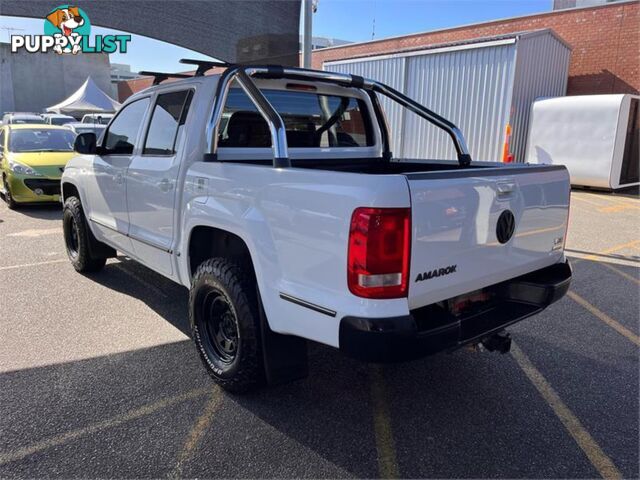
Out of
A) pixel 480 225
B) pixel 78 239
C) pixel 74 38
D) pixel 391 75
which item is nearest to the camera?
pixel 480 225

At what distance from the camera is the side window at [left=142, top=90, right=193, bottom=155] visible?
3.71 meters

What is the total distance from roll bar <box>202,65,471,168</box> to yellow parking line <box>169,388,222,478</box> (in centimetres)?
153

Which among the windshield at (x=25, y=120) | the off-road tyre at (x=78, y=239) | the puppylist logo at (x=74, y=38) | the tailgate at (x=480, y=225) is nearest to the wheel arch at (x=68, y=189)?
the off-road tyre at (x=78, y=239)

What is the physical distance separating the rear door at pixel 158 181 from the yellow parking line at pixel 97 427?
3.37ft

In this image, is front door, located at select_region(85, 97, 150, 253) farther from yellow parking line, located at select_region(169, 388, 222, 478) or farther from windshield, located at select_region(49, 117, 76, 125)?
windshield, located at select_region(49, 117, 76, 125)

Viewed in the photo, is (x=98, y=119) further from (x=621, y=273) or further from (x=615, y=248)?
(x=621, y=273)

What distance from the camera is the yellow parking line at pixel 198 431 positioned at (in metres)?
2.57

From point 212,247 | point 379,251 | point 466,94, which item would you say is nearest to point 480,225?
point 379,251

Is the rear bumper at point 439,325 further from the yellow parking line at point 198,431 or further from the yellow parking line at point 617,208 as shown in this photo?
the yellow parking line at point 617,208

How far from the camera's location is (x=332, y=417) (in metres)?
3.00

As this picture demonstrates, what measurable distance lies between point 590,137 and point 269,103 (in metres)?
11.3

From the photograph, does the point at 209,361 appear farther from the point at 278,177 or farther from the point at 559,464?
the point at 559,464

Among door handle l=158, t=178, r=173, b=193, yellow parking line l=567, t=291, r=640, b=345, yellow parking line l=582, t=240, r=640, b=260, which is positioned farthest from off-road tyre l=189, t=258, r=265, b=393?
yellow parking line l=582, t=240, r=640, b=260

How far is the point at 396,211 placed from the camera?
2.25m
